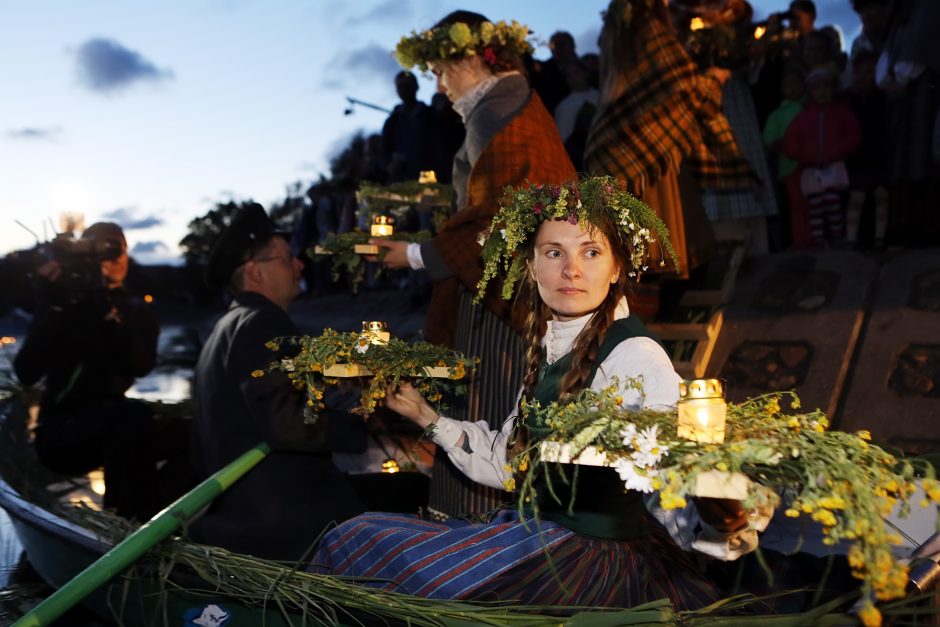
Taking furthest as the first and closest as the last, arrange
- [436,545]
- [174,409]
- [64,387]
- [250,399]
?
[174,409]
[64,387]
[250,399]
[436,545]

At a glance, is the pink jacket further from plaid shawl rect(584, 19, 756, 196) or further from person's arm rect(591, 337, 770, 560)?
person's arm rect(591, 337, 770, 560)

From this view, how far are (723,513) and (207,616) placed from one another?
1.73m

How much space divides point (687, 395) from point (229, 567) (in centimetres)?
179

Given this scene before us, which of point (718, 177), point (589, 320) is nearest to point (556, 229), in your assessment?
point (589, 320)

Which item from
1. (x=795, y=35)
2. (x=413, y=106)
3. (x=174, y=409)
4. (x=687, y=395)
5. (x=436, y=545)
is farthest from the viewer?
(x=413, y=106)

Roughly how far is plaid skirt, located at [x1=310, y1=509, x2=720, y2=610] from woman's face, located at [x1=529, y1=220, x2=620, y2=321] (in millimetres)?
591

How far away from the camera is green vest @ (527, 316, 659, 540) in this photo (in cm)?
234

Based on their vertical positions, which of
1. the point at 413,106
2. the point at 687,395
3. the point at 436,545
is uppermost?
the point at 413,106

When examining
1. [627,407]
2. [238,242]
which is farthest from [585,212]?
[238,242]

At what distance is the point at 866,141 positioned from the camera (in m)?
6.63

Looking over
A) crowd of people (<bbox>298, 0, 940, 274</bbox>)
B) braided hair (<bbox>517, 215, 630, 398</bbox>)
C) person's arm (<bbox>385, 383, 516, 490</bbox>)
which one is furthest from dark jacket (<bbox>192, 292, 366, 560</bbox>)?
crowd of people (<bbox>298, 0, 940, 274</bbox>)

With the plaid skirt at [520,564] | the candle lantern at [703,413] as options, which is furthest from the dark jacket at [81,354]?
the candle lantern at [703,413]

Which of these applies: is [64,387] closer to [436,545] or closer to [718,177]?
[436,545]

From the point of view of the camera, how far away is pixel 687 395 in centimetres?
190
